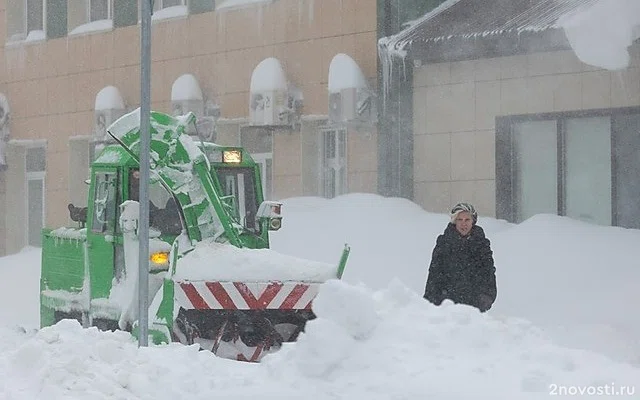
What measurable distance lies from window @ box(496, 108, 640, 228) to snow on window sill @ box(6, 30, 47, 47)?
10657mm

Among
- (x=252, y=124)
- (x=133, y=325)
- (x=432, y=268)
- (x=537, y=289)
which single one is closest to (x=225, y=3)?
(x=252, y=124)

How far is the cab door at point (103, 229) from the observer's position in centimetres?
1069

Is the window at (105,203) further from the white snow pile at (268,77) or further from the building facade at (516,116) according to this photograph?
the white snow pile at (268,77)

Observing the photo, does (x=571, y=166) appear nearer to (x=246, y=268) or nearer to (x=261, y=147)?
(x=261, y=147)

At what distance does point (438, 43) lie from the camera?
1581 centimetres

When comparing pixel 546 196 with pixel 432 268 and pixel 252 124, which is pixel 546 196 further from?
pixel 432 268

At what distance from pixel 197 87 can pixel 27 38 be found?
5.73m

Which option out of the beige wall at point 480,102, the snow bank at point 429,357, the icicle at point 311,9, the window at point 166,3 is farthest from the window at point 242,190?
the window at point 166,3

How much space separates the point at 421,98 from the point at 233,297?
311 inches

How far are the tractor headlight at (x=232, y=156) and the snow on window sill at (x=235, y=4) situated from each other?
305 inches

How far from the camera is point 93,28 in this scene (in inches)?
869

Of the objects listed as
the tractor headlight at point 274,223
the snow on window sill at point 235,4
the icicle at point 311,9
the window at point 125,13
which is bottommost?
the tractor headlight at point 274,223

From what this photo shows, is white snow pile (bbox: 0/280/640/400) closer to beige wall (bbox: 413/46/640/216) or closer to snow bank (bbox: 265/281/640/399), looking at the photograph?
snow bank (bbox: 265/281/640/399)

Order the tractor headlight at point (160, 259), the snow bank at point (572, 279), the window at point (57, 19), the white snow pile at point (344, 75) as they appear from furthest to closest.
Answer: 1. the window at point (57, 19)
2. the white snow pile at point (344, 75)
3. the snow bank at point (572, 279)
4. the tractor headlight at point (160, 259)
